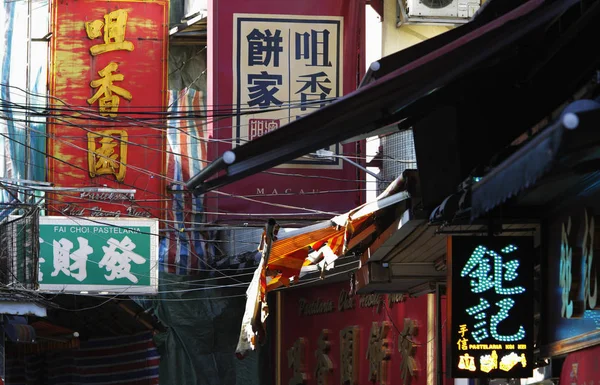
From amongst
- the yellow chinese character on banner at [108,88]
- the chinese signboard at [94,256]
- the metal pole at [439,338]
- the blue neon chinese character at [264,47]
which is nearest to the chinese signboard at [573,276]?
the metal pole at [439,338]

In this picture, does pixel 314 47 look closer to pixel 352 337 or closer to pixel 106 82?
pixel 352 337

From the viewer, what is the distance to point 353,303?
65.1 feet

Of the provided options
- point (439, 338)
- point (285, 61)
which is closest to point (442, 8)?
point (285, 61)

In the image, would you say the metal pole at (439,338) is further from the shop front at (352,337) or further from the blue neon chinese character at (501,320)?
the blue neon chinese character at (501,320)

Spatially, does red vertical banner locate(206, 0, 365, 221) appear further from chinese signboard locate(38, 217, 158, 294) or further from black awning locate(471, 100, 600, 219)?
black awning locate(471, 100, 600, 219)

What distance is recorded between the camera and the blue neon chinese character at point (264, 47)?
1822 cm

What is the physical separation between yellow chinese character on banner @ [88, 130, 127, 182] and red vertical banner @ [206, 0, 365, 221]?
4.29 metres

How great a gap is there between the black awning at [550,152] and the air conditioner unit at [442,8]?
42.2ft

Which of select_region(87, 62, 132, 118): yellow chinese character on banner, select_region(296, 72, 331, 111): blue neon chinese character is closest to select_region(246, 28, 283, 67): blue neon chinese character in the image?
select_region(296, 72, 331, 111): blue neon chinese character

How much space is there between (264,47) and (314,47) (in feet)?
2.57

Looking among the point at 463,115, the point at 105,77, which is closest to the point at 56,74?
the point at 105,77

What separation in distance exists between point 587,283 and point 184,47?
1799 centimetres

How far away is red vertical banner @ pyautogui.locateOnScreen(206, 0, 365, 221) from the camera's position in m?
18.2

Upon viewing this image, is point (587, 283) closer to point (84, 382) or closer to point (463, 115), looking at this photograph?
point (463, 115)
